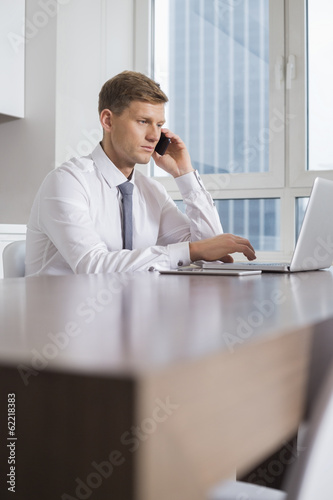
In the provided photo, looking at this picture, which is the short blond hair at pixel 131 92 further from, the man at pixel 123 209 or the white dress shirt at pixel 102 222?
the white dress shirt at pixel 102 222

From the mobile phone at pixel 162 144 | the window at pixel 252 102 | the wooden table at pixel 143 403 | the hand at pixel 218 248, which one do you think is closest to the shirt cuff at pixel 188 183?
the mobile phone at pixel 162 144

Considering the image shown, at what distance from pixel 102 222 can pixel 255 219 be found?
1.49 metres

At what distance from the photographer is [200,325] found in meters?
0.43

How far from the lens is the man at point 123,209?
5.23ft

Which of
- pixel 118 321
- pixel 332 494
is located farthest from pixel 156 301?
pixel 332 494

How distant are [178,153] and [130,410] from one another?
6.71 ft

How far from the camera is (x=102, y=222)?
194 cm

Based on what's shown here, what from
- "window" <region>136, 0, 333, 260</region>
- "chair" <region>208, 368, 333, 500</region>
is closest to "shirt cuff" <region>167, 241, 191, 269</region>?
"chair" <region>208, 368, 333, 500</region>

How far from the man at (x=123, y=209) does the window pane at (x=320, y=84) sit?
1119mm

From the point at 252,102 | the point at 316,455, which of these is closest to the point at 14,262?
the point at 316,455

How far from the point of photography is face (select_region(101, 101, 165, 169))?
81.0 inches

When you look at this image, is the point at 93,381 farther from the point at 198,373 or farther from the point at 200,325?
the point at 200,325

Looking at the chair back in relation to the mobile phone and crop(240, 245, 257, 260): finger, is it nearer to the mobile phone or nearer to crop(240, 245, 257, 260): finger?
crop(240, 245, 257, 260): finger

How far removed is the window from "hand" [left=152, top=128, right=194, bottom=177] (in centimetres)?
106
